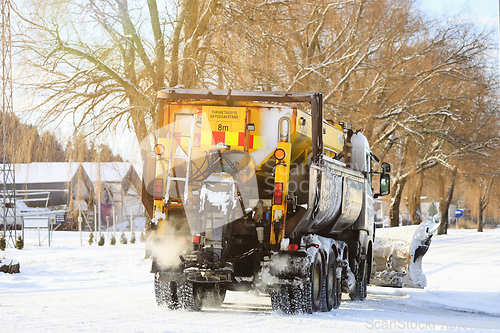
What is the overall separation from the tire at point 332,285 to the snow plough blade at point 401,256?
11.1 feet

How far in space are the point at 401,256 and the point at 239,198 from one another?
6498 mm

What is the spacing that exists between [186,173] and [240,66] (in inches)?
336

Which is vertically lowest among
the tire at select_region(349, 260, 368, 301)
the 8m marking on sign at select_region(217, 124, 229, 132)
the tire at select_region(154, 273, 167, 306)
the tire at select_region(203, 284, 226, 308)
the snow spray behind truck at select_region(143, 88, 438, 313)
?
the tire at select_region(349, 260, 368, 301)

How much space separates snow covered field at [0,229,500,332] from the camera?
7.68 meters

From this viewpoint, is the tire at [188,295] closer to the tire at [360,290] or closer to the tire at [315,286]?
the tire at [315,286]

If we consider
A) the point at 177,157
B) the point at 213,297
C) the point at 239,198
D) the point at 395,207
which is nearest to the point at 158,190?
the point at 177,157

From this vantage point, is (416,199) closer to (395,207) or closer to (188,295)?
(395,207)

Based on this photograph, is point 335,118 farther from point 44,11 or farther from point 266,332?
point 266,332

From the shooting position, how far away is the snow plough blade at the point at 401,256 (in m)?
13.6

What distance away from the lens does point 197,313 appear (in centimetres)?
901

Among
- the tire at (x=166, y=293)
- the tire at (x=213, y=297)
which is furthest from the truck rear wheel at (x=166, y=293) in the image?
the tire at (x=213, y=297)

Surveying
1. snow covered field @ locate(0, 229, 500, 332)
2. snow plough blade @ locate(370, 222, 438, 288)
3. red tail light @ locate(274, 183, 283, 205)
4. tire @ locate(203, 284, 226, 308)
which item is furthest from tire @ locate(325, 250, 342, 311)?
snow plough blade @ locate(370, 222, 438, 288)

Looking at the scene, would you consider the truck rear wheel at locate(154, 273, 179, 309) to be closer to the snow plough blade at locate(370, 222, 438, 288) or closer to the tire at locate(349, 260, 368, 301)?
the tire at locate(349, 260, 368, 301)

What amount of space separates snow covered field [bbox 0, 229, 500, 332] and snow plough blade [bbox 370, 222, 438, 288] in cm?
36
